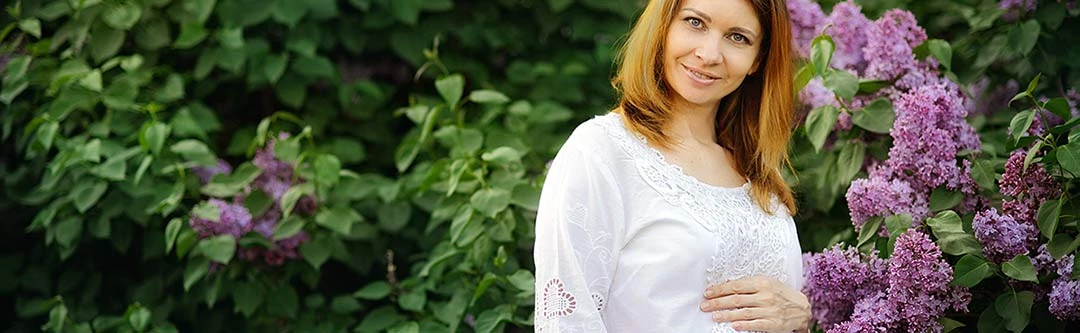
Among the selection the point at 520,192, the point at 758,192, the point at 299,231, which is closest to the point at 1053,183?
the point at 758,192

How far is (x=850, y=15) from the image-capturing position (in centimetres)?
254

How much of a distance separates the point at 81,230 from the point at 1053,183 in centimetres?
222

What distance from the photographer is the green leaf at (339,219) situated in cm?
271

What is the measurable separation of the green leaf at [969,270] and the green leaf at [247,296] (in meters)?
1.63

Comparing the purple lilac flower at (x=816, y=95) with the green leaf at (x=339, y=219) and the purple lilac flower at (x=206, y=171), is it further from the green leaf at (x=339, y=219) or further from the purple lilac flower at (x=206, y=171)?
the purple lilac flower at (x=206, y=171)

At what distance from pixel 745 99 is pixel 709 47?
276 millimetres

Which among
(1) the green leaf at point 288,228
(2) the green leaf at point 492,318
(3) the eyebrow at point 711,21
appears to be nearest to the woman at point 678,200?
(3) the eyebrow at point 711,21

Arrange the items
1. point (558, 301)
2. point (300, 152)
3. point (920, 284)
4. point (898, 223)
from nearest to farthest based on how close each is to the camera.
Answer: point (558, 301) < point (920, 284) < point (898, 223) < point (300, 152)

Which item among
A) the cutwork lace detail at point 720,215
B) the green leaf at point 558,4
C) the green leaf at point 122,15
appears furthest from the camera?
the green leaf at point 558,4

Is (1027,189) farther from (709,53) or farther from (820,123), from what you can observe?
(709,53)

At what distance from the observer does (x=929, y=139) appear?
2.12 m

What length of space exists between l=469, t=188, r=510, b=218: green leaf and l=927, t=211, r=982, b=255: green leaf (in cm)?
90

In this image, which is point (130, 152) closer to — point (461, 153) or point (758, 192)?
point (461, 153)

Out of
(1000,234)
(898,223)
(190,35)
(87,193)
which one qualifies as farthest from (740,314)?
(190,35)
